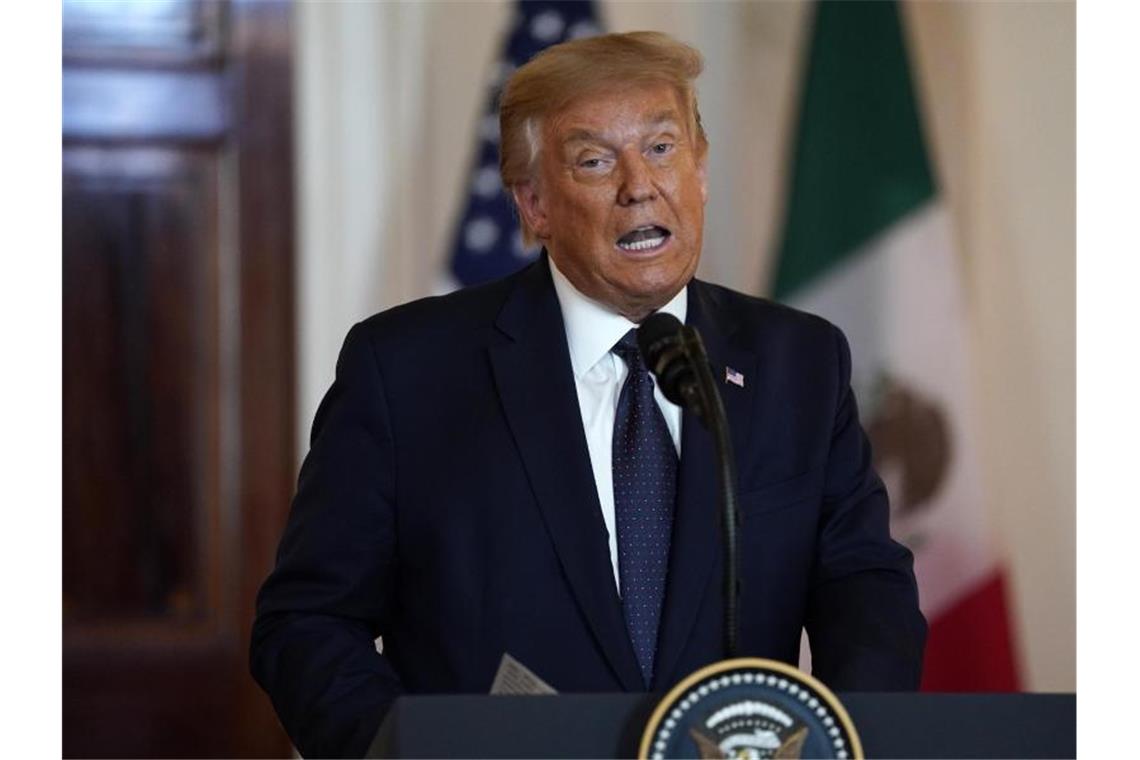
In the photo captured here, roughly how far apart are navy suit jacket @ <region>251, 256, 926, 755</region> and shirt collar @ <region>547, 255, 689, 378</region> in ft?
0.09

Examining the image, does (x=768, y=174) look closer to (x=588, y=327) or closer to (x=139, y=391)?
(x=139, y=391)

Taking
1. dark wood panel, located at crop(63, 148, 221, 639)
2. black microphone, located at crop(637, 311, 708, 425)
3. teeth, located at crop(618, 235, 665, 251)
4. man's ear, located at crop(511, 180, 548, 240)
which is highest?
man's ear, located at crop(511, 180, 548, 240)

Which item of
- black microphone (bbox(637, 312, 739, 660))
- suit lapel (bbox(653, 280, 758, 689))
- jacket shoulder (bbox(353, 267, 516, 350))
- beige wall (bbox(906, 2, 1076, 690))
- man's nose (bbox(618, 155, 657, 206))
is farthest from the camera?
beige wall (bbox(906, 2, 1076, 690))

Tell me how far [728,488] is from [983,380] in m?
3.44

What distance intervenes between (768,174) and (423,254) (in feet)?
2.97

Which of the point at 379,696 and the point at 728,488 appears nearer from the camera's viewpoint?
the point at 728,488

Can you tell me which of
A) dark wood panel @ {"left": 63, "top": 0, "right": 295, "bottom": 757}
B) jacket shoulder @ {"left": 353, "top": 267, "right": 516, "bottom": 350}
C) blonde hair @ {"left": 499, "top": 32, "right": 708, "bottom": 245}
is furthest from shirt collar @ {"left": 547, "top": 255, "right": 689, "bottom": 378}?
dark wood panel @ {"left": 63, "top": 0, "right": 295, "bottom": 757}

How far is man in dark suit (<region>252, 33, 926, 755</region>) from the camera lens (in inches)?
98.5

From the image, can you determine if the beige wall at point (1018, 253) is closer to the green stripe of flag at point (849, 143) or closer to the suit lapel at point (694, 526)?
the green stripe of flag at point (849, 143)

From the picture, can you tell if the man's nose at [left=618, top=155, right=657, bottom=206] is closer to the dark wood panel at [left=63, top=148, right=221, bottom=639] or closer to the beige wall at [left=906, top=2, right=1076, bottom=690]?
the beige wall at [left=906, top=2, right=1076, bottom=690]

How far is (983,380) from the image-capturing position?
17.0 ft

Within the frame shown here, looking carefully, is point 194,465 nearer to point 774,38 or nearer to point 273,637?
point 774,38

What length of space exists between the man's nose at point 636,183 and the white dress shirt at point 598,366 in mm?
166
